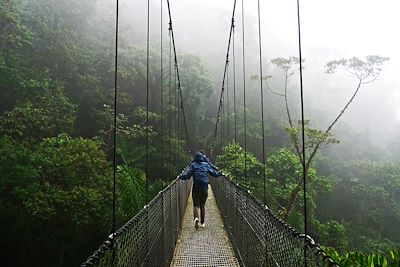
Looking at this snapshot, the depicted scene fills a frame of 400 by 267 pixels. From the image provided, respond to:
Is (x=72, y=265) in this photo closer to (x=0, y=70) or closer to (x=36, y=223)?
(x=36, y=223)

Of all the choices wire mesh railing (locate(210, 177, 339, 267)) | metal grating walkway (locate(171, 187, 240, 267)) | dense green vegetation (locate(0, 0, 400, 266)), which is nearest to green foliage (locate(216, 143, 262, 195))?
dense green vegetation (locate(0, 0, 400, 266))

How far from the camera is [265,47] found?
97.6 feet

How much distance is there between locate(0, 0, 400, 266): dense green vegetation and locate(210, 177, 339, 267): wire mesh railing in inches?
25.0

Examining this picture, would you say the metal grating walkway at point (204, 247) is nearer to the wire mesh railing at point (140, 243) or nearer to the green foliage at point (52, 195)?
the wire mesh railing at point (140, 243)

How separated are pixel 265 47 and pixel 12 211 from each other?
25.5 meters

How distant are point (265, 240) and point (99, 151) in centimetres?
612

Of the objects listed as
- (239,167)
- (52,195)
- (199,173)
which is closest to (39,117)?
(52,195)

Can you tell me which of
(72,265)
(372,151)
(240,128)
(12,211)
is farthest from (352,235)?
(12,211)

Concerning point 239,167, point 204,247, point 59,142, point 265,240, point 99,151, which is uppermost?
point 59,142

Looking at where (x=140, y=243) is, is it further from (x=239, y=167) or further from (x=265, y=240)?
(x=239, y=167)

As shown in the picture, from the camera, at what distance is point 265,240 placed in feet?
6.30

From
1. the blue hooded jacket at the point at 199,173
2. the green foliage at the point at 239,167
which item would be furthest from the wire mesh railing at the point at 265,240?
the green foliage at the point at 239,167

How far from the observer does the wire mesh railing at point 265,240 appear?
1.27 meters

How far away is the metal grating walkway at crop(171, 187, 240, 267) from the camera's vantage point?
276cm
